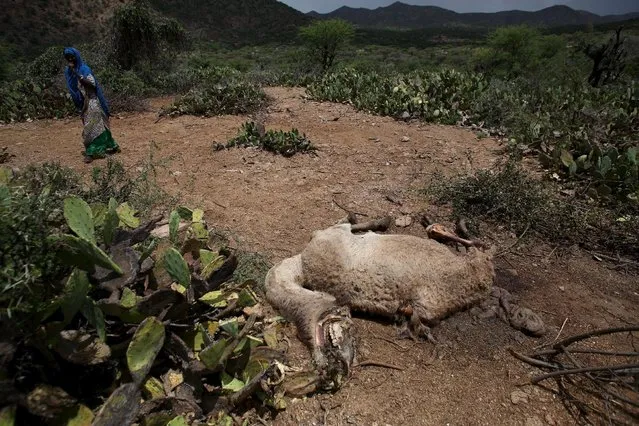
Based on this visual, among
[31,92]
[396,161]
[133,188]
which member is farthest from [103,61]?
[396,161]

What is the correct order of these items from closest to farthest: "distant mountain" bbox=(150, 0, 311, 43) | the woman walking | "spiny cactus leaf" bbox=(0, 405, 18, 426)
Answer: "spiny cactus leaf" bbox=(0, 405, 18, 426), the woman walking, "distant mountain" bbox=(150, 0, 311, 43)

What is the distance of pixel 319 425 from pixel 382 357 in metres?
0.59

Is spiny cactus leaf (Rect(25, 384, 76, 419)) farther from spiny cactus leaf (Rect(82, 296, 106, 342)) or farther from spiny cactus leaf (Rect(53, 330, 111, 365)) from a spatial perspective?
spiny cactus leaf (Rect(82, 296, 106, 342))

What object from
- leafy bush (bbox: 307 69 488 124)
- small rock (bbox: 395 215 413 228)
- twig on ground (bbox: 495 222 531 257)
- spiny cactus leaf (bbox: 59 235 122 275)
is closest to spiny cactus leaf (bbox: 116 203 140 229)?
spiny cactus leaf (bbox: 59 235 122 275)

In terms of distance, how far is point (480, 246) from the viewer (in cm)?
340

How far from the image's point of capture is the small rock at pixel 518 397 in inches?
88.6

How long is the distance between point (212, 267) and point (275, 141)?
3175mm

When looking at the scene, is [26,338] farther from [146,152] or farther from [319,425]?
[146,152]

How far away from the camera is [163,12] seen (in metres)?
44.1

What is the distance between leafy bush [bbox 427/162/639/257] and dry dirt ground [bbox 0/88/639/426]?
221mm

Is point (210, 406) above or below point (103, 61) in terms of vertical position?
below

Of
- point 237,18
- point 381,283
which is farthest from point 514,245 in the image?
point 237,18

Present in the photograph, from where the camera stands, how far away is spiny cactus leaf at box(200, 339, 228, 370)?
2012 millimetres

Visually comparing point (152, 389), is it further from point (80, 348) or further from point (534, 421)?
point (534, 421)
